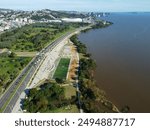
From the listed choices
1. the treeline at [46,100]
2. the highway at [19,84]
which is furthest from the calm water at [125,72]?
the highway at [19,84]

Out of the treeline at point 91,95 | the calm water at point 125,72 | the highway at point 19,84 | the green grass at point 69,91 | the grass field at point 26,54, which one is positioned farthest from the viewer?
the grass field at point 26,54

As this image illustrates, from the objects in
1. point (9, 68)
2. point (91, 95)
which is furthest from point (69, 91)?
point (9, 68)

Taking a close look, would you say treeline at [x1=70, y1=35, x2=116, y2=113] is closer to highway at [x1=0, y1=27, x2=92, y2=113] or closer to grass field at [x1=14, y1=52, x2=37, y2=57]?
highway at [x1=0, y1=27, x2=92, y2=113]

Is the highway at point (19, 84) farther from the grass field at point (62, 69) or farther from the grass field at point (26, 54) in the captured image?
the grass field at point (62, 69)

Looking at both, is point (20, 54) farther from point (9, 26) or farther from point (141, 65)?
point (9, 26)

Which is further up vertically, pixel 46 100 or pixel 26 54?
pixel 46 100

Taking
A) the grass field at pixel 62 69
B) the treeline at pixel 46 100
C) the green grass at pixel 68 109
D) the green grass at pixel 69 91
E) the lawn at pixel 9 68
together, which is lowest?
the lawn at pixel 9 68

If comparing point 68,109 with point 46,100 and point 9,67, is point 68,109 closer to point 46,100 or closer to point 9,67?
point 46,100
